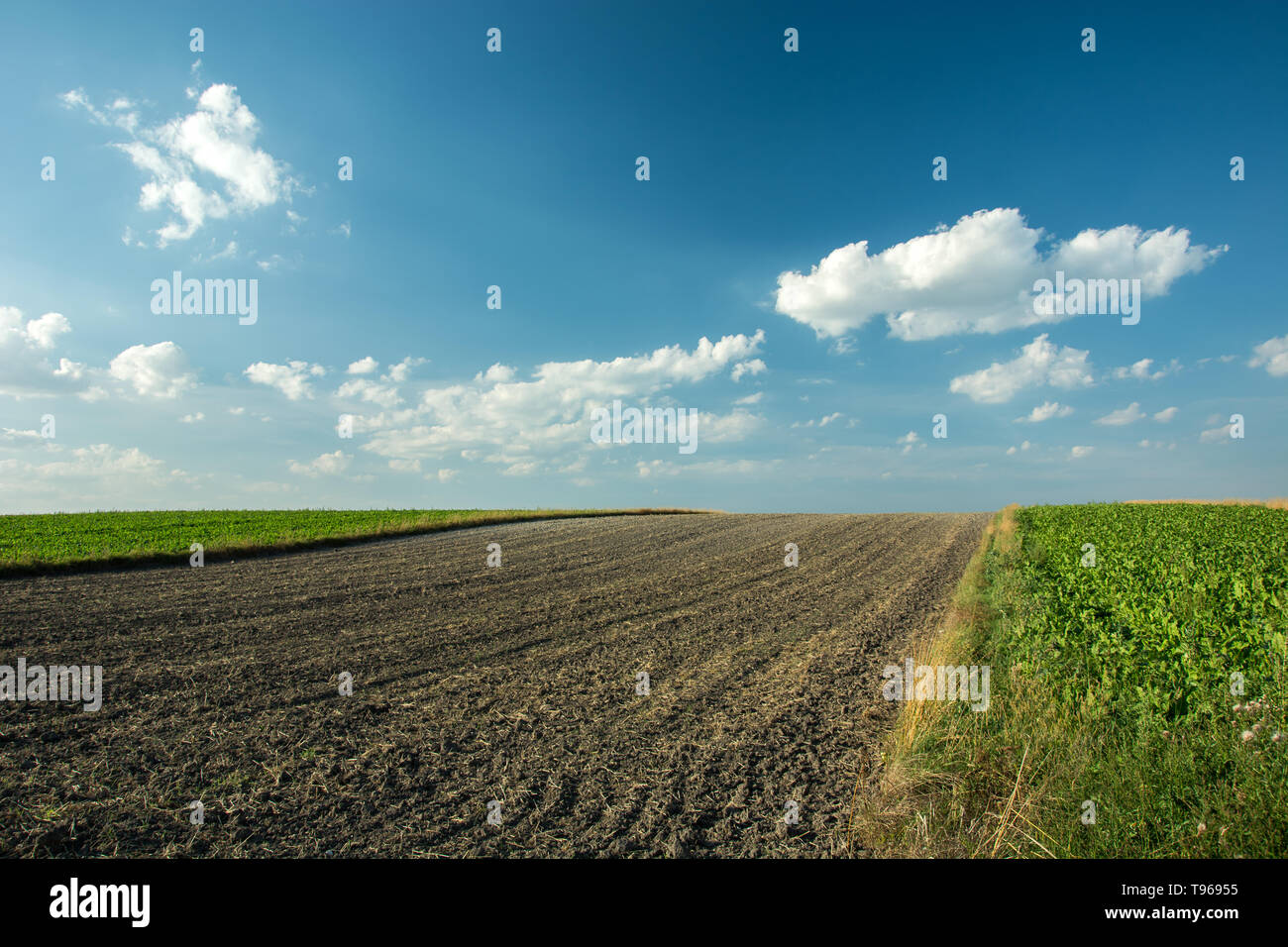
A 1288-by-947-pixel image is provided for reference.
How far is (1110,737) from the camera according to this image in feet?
18.7

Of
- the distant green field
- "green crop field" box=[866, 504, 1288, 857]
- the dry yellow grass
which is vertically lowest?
the dry yellow grass

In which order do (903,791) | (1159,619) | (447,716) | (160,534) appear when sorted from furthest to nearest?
(160,534) < (1159,619) < (447,716) < (903,791)

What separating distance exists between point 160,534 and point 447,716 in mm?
27459

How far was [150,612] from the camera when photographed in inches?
503

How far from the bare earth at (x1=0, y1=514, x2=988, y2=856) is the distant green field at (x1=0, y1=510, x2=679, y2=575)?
259cm

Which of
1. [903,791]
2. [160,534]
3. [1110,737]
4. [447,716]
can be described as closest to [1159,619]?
[1110,737]

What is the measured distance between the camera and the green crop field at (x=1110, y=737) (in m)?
4.48

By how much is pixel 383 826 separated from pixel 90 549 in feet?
71.6

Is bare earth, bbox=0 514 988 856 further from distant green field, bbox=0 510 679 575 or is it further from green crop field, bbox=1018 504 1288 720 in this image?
distant green field, bbox=0 510 679 575

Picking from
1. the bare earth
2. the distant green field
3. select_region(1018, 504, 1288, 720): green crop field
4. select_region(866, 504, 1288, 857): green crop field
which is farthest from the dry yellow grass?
the distant green field

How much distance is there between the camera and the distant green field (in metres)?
19.1

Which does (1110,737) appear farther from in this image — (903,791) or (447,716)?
(447,716)

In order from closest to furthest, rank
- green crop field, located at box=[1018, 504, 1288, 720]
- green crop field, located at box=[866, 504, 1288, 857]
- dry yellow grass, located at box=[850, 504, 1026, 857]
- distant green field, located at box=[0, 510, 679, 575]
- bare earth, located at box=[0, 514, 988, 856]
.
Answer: green crop field, located at box=[866, 504, 1288, 857]
dry yellow grass, located at box=[850, 504, 1026, 857]
bare earth, located at box=[0, 514, 988, 856]
green crop field, located at box=[1018, 504, 1288, 720]
distant green field, located at box=[0, 510, 679, 575]
